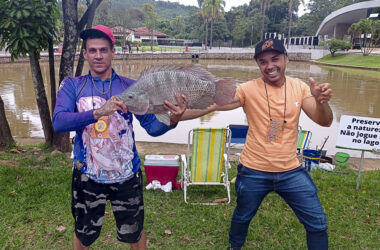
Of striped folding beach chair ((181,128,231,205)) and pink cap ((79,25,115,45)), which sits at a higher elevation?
pink cap ((79,25,115,45))

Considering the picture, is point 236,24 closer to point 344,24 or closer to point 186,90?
point 344,24

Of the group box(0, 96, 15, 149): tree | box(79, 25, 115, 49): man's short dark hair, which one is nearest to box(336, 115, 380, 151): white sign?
box(79, 25, 115, 49): man's short dark hair

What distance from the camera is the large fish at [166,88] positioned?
6.63 feet

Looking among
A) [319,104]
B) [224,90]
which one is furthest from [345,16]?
[224,90]

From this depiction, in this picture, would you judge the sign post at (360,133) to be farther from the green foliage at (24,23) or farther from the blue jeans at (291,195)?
the green foliage at (24,23)

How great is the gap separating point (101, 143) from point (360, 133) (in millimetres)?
4049

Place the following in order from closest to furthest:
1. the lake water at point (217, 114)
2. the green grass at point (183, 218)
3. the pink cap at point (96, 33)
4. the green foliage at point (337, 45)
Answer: the pink cap at point (96, 33) → the green grass at point (183, 218) → the lake water at point (217, 114) → the green foliage at point (337, 45)

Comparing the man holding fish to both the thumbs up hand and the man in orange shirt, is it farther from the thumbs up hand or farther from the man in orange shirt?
the thumbs up hand

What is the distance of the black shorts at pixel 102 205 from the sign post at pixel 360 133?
11.7 ft

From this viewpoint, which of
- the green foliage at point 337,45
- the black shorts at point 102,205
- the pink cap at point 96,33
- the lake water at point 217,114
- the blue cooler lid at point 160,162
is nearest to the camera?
the pink cap at point 96,33

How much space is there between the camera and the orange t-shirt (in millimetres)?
2596

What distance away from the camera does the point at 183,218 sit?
13.0 feet

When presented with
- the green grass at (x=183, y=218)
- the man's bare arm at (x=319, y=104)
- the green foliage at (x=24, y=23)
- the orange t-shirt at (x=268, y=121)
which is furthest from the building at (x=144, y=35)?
the man's bare arm at (x=319, y=104)

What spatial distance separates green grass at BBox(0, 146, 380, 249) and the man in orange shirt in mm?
1052
